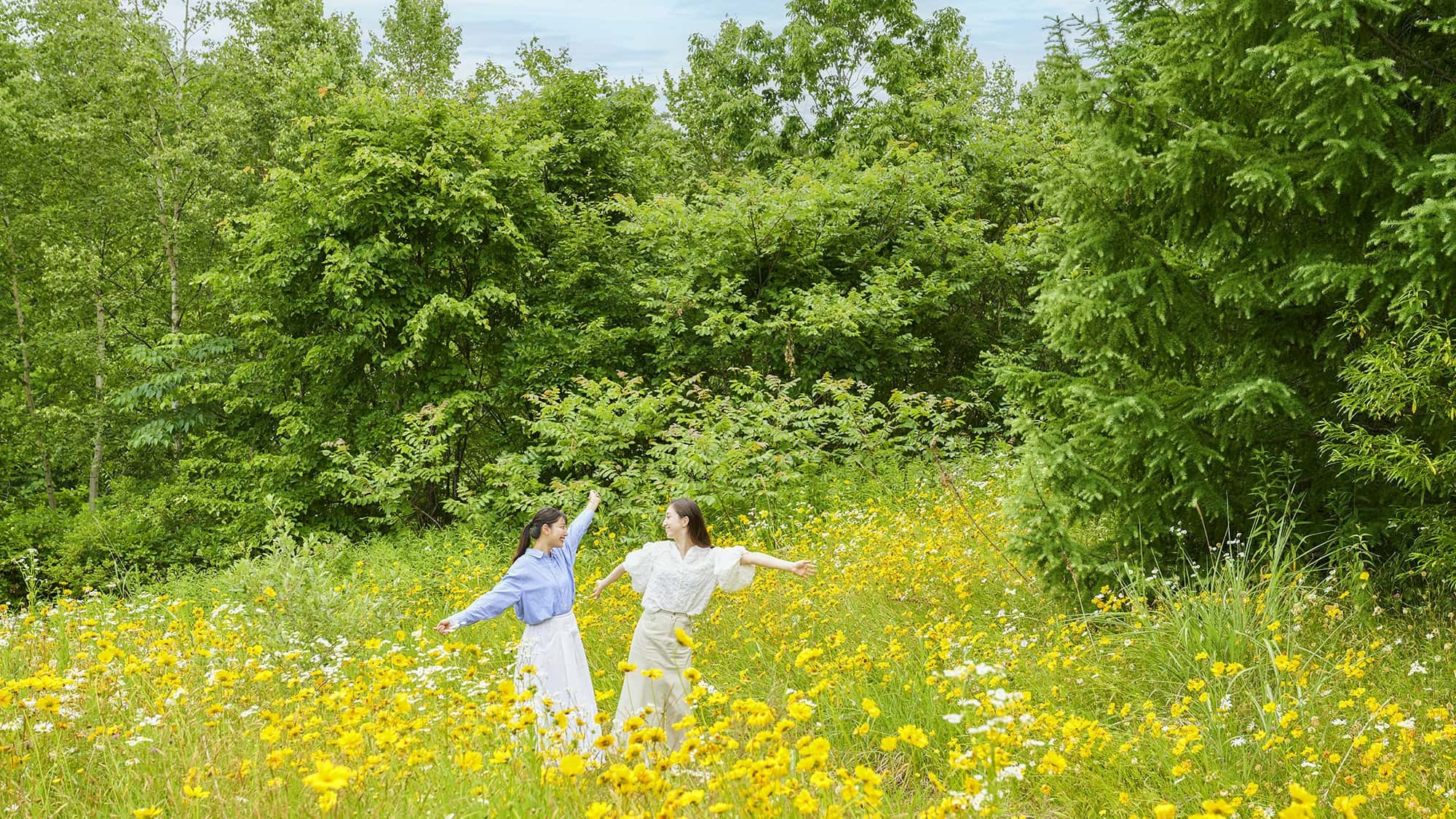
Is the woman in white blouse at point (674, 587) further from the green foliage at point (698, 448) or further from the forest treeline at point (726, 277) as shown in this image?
the green foliage at point (698, 448)

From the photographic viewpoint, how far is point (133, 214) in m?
17.9

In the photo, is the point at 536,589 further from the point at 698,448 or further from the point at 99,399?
the point at 99,399

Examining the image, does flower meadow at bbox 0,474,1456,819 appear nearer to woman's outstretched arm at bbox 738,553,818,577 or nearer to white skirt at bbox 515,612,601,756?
white skirt at bbox 515,612,601,756

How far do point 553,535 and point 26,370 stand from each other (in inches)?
708

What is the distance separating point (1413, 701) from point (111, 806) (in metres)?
4.66

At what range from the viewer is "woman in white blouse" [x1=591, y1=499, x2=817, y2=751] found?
188 inches

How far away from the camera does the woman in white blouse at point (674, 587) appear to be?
4785 mm

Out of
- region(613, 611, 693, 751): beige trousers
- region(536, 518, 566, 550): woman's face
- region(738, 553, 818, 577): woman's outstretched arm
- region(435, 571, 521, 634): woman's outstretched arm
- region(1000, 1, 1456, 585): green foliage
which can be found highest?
region(1000, 1, 1456, 585): green foliage

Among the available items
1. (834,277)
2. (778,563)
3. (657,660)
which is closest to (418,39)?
(834,277)

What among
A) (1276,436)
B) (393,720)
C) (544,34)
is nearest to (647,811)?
(393,720)

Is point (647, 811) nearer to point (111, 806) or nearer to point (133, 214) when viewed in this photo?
point (111, 806)

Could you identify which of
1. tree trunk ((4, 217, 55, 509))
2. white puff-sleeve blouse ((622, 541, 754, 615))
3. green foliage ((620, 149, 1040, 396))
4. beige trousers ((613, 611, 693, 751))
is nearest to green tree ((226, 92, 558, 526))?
green foliage ((620, 149, 1040, 396))

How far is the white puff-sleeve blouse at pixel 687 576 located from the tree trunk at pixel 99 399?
1543 centimetres

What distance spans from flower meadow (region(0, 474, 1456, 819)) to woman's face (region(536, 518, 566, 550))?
2.45ft
